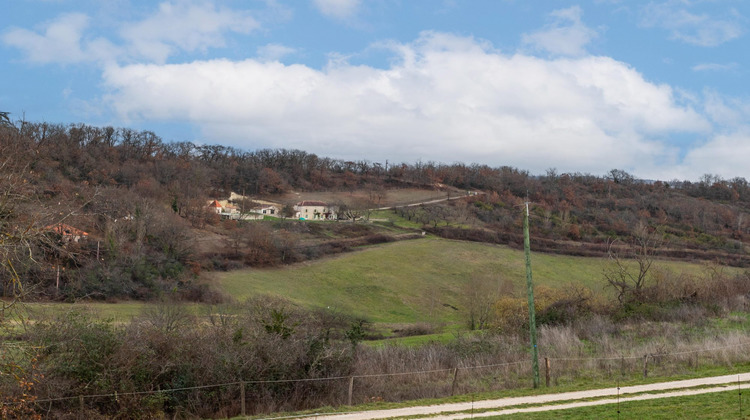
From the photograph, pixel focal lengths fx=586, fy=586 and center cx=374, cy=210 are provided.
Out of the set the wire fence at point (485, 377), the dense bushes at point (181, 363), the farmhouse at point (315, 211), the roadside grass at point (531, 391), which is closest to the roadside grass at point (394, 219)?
the farmhouse at point (315, 211)

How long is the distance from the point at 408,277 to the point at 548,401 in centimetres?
5614

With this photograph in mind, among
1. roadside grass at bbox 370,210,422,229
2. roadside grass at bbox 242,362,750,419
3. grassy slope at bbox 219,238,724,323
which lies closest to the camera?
roadside grass at bbox 242,362,750,419

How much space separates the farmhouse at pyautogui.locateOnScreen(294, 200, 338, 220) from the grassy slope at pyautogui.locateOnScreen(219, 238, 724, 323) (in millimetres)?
27753

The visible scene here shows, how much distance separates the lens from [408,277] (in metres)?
73.7

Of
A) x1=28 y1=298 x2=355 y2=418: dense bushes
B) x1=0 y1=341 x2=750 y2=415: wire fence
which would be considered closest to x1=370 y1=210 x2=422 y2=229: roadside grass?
x1=0 y1=341 x2=750 y2=415: wire fence

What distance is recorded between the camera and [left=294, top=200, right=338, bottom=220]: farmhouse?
113m

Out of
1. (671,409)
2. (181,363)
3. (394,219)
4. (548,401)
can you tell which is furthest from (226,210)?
(671,409)

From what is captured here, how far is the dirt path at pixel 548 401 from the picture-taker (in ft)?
54.6

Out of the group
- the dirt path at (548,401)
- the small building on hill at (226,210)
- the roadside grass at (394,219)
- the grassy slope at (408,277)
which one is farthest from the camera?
the small building on hill at (226,210)

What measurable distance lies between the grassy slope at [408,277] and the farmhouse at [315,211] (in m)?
27.8

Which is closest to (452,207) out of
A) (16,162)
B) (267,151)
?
(267,151)

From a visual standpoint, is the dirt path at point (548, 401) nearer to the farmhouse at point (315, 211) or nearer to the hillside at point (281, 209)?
the hillside at point (281, 209)

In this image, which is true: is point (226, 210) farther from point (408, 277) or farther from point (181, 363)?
point (181, 363)

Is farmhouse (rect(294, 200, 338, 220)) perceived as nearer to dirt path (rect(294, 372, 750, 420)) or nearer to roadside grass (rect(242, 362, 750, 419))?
roadside grass (rect(242, 362, 750, 419))
